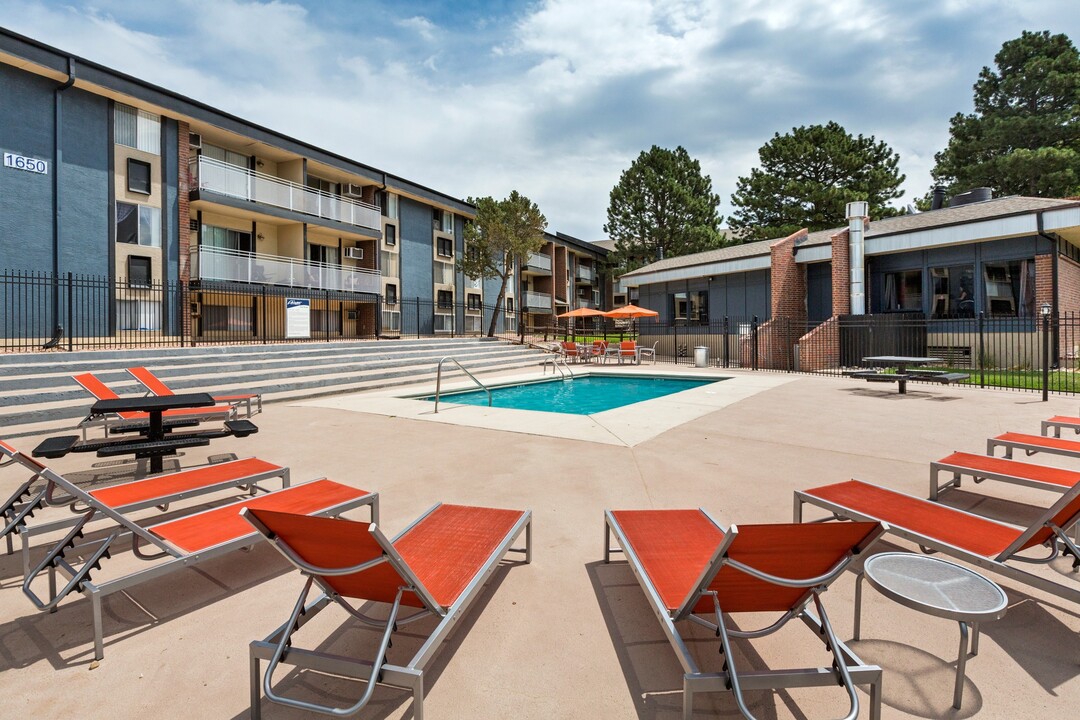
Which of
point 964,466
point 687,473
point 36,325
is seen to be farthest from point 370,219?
point 964,466

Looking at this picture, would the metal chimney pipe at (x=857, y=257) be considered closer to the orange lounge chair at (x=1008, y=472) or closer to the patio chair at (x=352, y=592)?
the orange lounge chair at (x=1008, y=472)

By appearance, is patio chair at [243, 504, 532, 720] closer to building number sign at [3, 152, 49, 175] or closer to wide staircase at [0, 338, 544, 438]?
wide staircase at [0, 338, 544, 438]

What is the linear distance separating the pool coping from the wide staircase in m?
1.25

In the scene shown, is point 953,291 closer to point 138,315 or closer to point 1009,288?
point 1009,288

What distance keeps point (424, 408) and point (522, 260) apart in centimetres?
2301

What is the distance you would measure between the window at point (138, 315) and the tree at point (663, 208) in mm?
35953

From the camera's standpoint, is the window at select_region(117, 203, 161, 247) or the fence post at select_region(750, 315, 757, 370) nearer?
the window at select_region(117, 203, 161, 247)

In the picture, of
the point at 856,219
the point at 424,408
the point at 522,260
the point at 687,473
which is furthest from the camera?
the point at 522,260

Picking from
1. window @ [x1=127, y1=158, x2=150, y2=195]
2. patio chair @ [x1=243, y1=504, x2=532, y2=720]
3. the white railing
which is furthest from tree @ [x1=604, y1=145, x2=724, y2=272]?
patio chair @ [x1=243, y1=504, x2=532, y2=720]

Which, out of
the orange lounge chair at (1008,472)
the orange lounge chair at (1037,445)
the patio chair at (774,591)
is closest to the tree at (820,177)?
the orange lounge chair at (1037,445)

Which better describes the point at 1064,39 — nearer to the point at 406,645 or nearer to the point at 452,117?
the point at 452,117

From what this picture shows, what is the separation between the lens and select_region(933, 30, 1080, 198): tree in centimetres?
3119

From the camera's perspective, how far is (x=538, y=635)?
8.98ft

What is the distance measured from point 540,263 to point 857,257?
2690 centimetres
